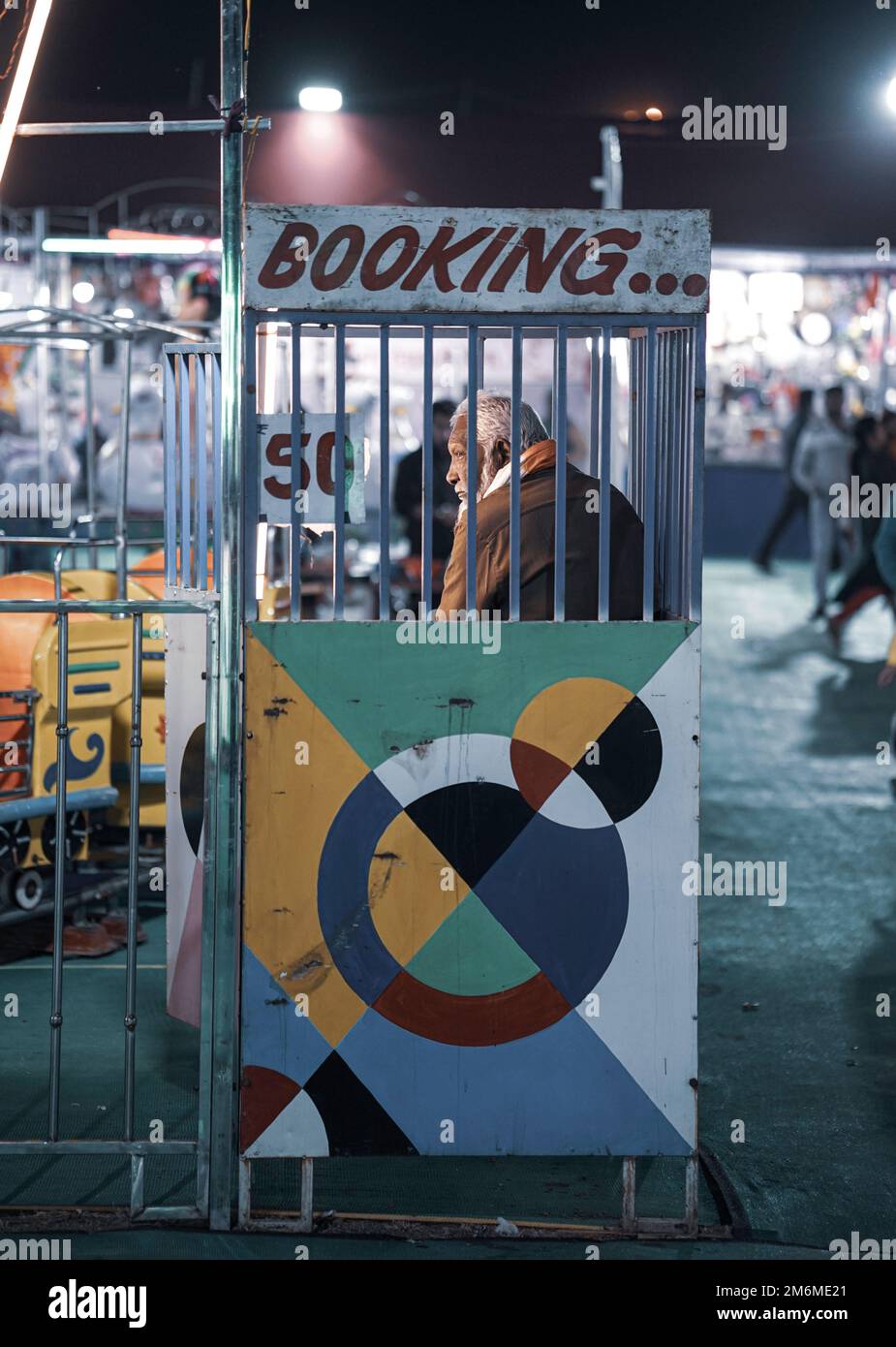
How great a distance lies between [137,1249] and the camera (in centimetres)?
342

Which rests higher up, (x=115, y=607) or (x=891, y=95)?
(x=891, y=95)

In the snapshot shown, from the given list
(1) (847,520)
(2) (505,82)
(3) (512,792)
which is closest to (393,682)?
(3) (512,792)

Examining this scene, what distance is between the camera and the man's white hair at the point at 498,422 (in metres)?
4.34

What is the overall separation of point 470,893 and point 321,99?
770 centimetres

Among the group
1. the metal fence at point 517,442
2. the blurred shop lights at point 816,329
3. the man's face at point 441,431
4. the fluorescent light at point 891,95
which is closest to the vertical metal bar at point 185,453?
the metal fence at point 517,442

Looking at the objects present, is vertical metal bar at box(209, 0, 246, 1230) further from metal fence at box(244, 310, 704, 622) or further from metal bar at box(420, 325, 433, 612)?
metal bar at box(420, 325, 433, 612)

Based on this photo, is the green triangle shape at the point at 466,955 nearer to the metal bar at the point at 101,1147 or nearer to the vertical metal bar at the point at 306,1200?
the vertical metal bar at the point at 306,1200

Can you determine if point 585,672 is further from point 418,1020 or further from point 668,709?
point 418,1020

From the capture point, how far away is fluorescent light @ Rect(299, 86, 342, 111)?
9781mm

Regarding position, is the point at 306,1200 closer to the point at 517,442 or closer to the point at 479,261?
the point at 517,442

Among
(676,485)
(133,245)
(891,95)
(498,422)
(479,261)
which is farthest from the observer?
(891,95)

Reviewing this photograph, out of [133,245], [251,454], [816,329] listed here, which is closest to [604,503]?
[251,454]

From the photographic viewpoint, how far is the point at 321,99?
9.83m
